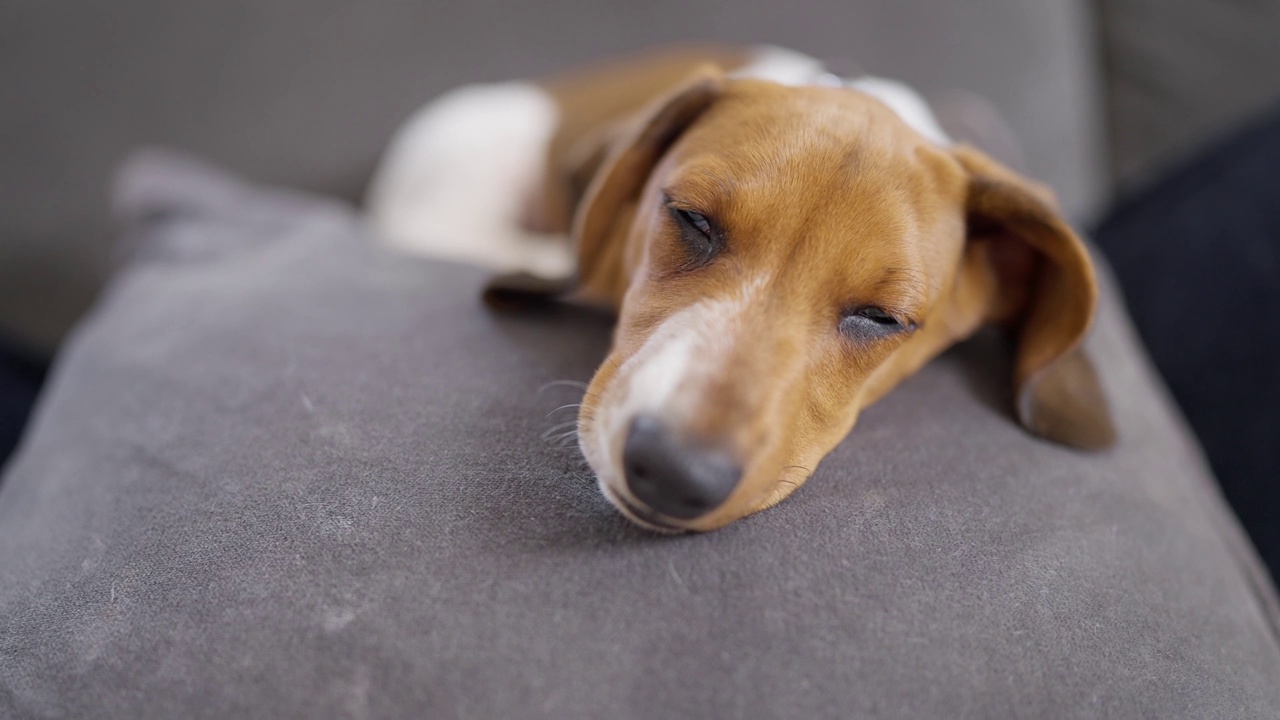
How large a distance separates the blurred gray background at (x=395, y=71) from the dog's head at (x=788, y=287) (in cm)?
148

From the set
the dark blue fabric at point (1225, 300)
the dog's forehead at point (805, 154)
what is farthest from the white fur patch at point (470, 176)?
the dark blue fabric at point (1225, 300)

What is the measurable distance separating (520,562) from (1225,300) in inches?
85.2

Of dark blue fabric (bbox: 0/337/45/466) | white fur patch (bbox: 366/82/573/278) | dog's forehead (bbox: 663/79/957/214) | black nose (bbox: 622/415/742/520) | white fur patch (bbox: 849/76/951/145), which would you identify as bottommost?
dark blue fabric (bbox: 0/337/45/466)

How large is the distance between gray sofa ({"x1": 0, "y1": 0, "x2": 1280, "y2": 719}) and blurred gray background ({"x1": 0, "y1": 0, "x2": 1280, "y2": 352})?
0.81 metres

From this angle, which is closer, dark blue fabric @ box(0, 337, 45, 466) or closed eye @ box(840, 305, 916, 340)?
closed eye @ box(840, 305, 916, 340)

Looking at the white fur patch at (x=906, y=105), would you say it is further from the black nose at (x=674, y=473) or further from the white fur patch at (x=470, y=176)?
the black nose at (x=674, y=473)

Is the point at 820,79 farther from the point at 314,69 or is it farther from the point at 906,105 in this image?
the point at 314,69

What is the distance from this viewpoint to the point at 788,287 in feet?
4.81

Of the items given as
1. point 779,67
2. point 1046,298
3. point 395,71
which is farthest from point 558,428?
point 395,71

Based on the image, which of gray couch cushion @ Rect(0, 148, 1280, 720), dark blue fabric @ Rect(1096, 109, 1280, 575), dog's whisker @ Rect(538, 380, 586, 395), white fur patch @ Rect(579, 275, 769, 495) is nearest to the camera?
gray couch cushion @ Rect(0, 148, 1280, 720)

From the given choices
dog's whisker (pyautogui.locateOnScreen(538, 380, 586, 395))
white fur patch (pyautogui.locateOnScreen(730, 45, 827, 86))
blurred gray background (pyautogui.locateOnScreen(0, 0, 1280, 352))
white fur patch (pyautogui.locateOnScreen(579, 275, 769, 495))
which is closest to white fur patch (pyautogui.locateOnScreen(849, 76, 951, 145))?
white fur patch (pyautogui.locateOnScreen(730, 45, 827, 86))

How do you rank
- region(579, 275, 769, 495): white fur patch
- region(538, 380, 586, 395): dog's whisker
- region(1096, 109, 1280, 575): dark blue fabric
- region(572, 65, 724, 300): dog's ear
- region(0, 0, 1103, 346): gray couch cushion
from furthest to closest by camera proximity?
region(0, 0, 1103, 346): gray couch cushion, region(1096, 109, 1280, 575): dark blue fabric, region(572, 65, 724, 300): dog's ear, region(538, 380, 586, 395): dog's whisker, region(579, 275, 769, 495): white fur patch

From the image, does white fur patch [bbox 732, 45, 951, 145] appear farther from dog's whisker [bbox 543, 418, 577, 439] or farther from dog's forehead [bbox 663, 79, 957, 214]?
dog's whisker [bbox 543, 418, 577, 439]

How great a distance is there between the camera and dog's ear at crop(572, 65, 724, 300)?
5.81ft
